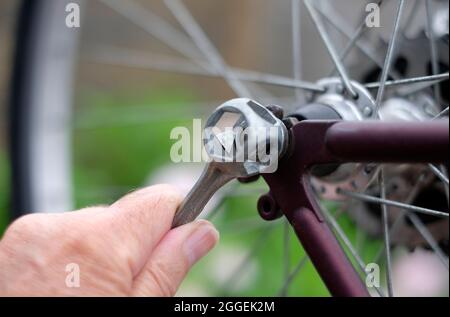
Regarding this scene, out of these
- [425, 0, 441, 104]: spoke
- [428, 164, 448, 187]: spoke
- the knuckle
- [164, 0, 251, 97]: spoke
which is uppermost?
[164, 0, 251, 97]: spoke

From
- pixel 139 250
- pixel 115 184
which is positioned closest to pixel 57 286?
pixel 139 250

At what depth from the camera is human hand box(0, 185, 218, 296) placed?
0.49 m

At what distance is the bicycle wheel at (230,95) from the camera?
0.72 m

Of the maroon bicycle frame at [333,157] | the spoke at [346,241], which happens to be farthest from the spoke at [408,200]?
the maroon bicycle frame at [333,157]

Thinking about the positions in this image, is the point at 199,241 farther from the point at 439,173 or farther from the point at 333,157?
the point at 439,173

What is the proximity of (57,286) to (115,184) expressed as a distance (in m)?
1.07

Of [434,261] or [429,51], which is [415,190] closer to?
[429,51]

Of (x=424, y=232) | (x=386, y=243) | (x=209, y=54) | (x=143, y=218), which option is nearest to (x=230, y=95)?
(x=209, y=54)

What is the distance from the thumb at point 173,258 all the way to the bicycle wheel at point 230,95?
0.12m

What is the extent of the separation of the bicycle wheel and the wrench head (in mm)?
86

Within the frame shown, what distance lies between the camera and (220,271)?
124 centimetres

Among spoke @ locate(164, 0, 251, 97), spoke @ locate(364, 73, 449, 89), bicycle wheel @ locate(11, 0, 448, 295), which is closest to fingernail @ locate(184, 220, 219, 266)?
bicycle wheel @ locate(11, 0, 448, 295)

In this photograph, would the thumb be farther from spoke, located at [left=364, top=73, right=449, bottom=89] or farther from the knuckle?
spoke, located at [left=364, top=73, right=449, bottom=89]

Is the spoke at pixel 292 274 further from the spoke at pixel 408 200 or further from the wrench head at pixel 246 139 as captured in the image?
the wrench head at pixel 246 139
